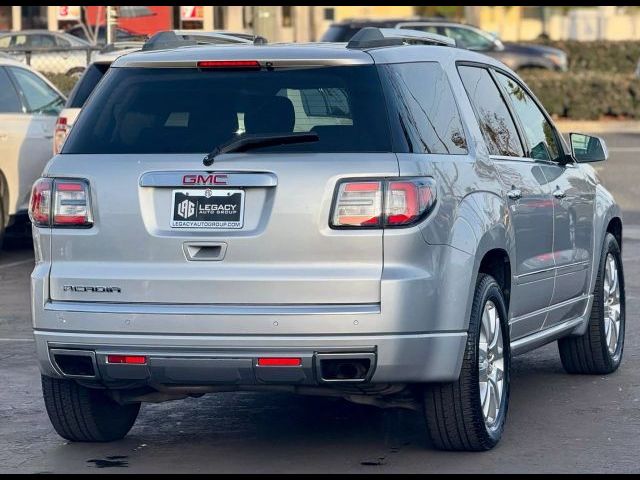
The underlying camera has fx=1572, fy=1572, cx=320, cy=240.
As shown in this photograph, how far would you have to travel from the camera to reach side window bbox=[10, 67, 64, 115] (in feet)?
47.6

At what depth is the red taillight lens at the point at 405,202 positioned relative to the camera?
6039 mm

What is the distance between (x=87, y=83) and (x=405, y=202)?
298 inches

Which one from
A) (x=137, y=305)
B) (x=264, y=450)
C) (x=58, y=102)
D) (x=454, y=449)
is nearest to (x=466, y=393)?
(x=454, y=449)

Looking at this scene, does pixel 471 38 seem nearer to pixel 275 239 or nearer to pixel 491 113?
pixel 491 113

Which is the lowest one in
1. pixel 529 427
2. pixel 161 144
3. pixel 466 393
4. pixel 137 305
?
pixel 529 427

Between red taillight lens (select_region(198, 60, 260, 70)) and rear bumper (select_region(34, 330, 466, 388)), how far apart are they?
45.4 inches

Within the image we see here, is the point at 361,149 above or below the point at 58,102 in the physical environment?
above

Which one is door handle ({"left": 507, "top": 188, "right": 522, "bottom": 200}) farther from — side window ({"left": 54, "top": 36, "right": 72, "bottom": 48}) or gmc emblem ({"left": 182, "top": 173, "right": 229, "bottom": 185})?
side window ({"left": 54, "top": 36, "right": 72, "bottom": 48})

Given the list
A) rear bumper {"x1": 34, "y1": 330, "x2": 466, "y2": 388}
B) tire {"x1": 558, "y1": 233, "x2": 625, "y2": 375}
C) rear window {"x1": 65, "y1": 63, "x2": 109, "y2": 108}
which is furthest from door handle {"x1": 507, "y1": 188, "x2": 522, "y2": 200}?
rear window {"x1": 65, "y1": 63, "x2": 109, "y2": 108}

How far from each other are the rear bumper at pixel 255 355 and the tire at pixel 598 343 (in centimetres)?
240

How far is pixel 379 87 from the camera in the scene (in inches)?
247

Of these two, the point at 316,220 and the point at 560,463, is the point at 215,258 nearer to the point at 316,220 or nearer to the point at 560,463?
the point at 316,220

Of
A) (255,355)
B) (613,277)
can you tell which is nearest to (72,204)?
(255,355)

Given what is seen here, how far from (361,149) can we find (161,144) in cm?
83
